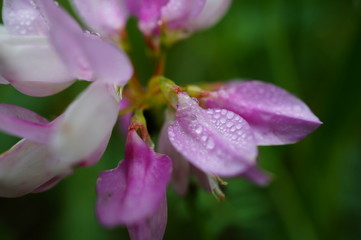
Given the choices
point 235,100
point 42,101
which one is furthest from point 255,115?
point 42,101

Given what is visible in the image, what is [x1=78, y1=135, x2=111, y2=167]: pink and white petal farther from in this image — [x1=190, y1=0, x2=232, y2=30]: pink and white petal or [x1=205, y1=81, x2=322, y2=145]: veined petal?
[x1=190, y1=0, x2=232, y2=30]: pink and white petal

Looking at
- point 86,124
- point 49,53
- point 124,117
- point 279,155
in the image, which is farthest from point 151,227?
point 279,155

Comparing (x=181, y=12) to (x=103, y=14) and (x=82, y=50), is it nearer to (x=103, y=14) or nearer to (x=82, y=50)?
(x=103, y=14)

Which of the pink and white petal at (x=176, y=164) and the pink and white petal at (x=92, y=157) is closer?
the pink and white petal at (x=92, y=157)

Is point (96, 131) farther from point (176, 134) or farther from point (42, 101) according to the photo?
point (42, 101)

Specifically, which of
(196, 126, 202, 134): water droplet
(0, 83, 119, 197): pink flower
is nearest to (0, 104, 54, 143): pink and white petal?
(0, 83, 119, 197): pink flower

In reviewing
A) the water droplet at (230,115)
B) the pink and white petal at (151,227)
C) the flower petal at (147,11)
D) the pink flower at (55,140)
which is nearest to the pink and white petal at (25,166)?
the pink flower at (55,140)

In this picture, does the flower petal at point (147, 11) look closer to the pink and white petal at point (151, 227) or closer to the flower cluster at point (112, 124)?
the flower cluster at point (112, 124)
